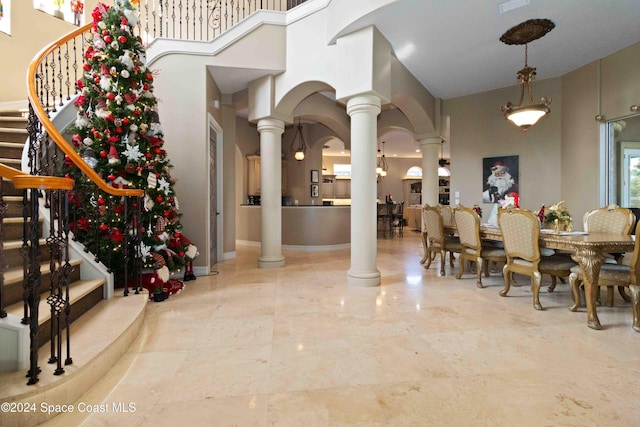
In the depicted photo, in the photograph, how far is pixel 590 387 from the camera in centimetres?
185

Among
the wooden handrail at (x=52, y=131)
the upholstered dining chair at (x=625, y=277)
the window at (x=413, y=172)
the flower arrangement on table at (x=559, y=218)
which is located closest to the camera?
the wooden handrail at (x=52, y=131)

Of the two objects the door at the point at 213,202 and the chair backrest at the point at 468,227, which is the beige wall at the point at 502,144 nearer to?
the chair backrest at the point at 468,227

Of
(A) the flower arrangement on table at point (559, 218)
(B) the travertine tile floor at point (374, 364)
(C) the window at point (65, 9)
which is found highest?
(C) the window at point (65, 9)

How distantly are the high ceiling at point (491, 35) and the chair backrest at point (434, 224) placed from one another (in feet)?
7.49

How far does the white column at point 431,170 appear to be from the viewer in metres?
6.44

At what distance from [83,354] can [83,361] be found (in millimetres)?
94

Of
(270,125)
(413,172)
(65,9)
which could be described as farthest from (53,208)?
(413,172)

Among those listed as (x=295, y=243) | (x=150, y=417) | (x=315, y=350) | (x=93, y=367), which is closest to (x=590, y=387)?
(x=315, y=350)

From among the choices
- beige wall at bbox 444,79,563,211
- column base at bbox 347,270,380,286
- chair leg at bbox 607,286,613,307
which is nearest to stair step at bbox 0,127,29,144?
column base at bbox 347,270,380,286

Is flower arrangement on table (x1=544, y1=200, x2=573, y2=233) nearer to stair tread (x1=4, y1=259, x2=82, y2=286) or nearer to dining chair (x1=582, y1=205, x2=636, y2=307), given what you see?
dining chair (x1=582, y1=205, x2=636, y2=307)

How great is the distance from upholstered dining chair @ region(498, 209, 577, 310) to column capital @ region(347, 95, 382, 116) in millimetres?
1994

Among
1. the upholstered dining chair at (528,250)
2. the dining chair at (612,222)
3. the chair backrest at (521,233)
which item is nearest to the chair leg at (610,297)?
the dining chair at (612,222)

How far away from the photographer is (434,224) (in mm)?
5039

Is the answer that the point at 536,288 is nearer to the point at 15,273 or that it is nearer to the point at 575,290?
the point at 575,290
